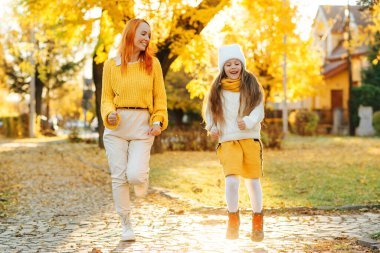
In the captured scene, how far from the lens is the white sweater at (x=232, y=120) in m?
5.92

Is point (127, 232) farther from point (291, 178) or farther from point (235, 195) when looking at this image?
point (291, 178)

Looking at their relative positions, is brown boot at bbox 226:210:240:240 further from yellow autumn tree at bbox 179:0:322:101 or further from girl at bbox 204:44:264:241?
yellow autumn tree at bbox 179:0:322:101

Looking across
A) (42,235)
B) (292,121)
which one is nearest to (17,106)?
(292,121)

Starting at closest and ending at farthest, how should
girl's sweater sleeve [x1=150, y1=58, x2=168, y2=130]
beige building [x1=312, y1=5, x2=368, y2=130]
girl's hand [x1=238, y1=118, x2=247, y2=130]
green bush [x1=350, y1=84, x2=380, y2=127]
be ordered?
girl's hand [x1=238, y1=118, x2=247, y2=130]
girl's sweater sleeve [x1=150, y1=58, x2=168, y2=130]
green bush [x1=350, y1=84, x2=380, y2=127]
beige building [x1=312, y1=5, x2=368, y2=130]

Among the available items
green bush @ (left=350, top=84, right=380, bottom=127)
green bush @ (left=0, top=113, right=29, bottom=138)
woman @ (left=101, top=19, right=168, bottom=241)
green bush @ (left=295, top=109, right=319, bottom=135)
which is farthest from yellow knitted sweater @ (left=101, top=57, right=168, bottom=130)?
green bush @ (left=0, top=113, right=29, bottom=138)

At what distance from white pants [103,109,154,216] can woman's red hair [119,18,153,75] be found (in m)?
0.41

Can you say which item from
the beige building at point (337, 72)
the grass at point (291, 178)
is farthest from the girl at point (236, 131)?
the beige building at point (337, 72)

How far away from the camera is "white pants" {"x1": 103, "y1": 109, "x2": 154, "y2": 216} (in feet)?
19.9

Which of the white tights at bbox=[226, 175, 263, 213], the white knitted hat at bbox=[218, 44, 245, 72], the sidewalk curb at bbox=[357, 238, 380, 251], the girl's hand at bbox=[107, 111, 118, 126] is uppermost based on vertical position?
the white knitted hat at bbox=[218, 44, 245, 72]

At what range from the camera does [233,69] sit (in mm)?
6020

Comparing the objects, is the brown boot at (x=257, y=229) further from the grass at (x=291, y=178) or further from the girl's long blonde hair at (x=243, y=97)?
the grass at (x=291, y=178)

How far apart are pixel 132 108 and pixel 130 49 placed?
531 millimetres

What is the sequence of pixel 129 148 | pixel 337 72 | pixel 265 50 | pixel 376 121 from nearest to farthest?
pixel 129 148 < pixel 265 50 < pixel 376 121 < pixel 337 72

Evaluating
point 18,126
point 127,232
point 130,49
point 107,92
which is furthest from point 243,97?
point 18,126
